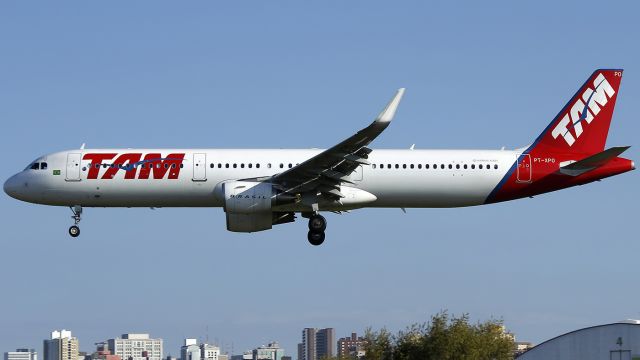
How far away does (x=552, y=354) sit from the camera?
61500 mm

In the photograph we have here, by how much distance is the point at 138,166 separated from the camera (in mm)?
55250

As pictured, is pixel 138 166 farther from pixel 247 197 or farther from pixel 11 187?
pixel 11 187

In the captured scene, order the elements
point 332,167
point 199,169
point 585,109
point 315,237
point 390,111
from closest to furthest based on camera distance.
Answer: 1. point 390,111
2. point 332,167
3. point 199,169
4. point 315,237
5. point 585,109

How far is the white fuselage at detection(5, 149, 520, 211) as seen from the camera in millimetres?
55156

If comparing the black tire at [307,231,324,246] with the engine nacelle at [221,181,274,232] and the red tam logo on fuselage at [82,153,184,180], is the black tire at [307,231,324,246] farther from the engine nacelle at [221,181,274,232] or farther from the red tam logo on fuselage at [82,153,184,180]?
the red tam logo on fuselage at [82,153,184,180]

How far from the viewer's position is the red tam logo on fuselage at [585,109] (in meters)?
58.5

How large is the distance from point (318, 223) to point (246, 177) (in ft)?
13.4

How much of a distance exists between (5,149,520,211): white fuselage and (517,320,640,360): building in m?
9.53

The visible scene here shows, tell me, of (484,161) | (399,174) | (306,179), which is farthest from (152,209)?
(484,161)

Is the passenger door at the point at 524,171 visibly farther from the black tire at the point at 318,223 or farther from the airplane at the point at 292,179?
the black tire at the point at 318,223

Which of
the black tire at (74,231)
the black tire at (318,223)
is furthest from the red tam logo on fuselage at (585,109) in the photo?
the black tire at (74,231)

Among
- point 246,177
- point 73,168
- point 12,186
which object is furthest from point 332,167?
point 12,186

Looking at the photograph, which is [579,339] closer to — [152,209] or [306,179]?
[306,179]

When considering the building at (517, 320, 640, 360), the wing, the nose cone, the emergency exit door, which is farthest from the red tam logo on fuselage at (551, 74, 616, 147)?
the nose cone
